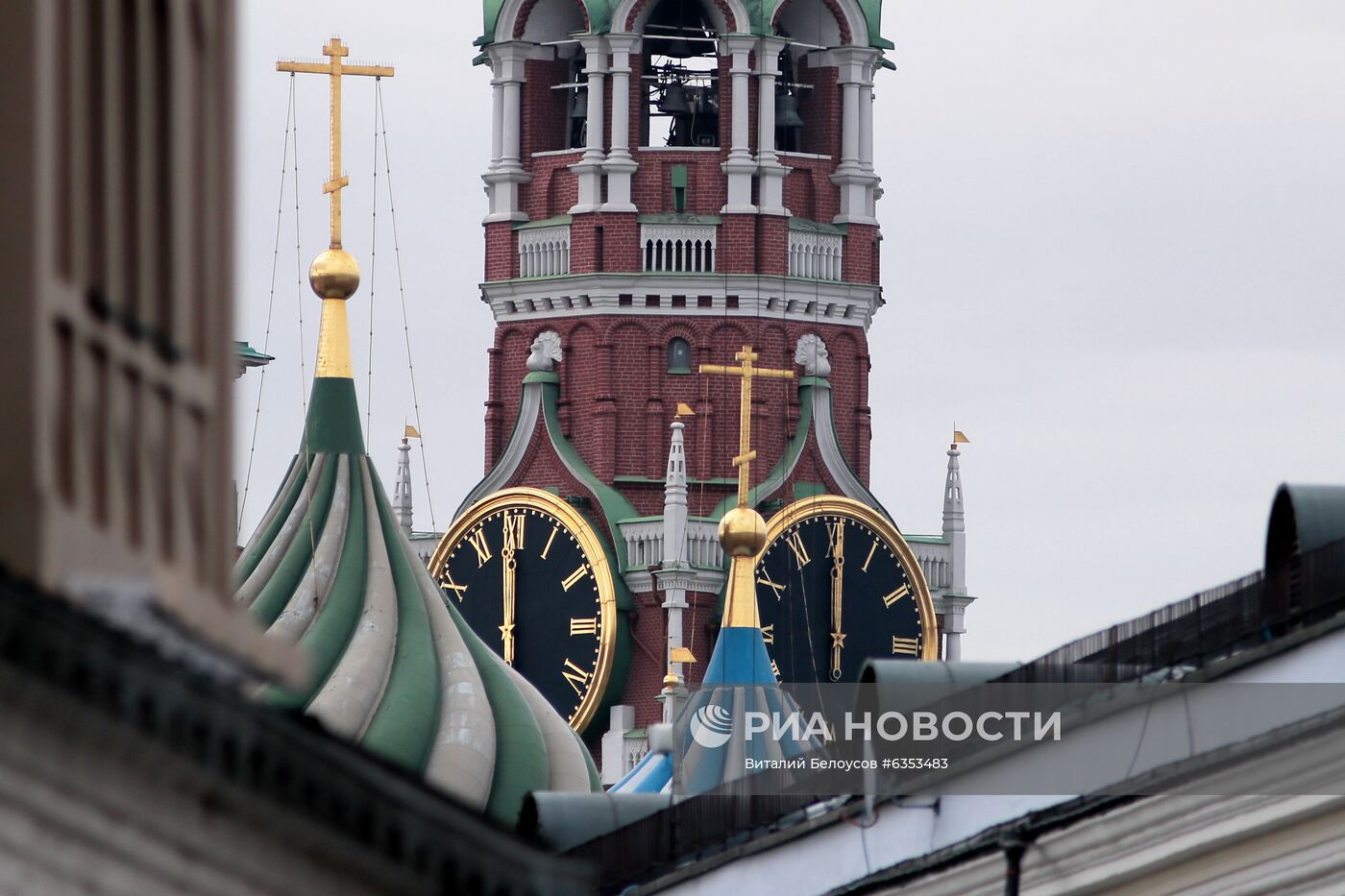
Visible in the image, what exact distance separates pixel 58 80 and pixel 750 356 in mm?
67199

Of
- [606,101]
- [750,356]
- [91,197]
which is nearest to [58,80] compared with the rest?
[91,197]

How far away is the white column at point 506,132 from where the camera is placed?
8269 centimetres

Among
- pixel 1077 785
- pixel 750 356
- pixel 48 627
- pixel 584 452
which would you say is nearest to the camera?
pixel 48 627

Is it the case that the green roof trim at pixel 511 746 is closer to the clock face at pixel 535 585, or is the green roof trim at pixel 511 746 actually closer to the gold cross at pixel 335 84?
the gold cross at pixel 335 84

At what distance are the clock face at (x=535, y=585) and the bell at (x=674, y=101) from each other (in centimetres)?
887

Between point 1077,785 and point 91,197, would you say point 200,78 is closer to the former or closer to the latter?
point 91,197

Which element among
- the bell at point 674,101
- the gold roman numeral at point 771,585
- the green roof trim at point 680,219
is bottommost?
the gold roman numeral at point 771,585

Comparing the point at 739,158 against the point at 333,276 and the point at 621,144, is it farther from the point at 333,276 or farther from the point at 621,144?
the point at 333,276

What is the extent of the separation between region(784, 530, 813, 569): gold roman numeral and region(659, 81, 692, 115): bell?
30.2ft

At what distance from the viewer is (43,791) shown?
406 inches

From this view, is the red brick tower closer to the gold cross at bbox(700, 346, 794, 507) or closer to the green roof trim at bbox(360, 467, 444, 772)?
the gold cross at bbox(700, 346, 794, 507)

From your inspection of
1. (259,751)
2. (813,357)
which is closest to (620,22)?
(813,357)

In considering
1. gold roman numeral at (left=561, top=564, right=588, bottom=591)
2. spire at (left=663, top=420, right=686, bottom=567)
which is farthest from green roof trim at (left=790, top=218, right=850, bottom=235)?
gold roman numeral at (left=561, top=564, right=588, bottom=591)

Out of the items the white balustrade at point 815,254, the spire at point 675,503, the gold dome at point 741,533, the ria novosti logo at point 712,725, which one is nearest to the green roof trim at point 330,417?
the ria novosti logo at point 712,725
